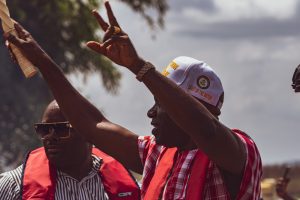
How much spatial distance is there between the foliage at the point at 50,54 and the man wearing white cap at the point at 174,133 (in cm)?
1734

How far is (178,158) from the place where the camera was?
506 centimetres

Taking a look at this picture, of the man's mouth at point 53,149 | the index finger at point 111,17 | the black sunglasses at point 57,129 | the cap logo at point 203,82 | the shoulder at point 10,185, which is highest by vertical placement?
the index finger at point 111,17

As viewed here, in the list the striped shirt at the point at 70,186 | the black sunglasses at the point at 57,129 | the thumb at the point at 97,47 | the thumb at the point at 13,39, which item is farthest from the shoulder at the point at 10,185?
the thumb at the point at 97,47

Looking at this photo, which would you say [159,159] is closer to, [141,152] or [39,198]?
[141,152]

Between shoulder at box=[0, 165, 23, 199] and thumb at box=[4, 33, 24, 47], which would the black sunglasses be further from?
thumb at box=[4, 33, 24, 47]

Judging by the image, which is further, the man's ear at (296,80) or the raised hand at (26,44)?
the raised hand at (26,44)

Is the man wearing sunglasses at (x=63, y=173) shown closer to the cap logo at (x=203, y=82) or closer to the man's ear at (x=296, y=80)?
the cap logo at (x=203, y=82)

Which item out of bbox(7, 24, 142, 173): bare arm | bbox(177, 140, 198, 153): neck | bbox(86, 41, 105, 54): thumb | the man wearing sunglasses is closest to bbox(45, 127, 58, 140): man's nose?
the man wearing sunglasses

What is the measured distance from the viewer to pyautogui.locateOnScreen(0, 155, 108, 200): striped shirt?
6.21m

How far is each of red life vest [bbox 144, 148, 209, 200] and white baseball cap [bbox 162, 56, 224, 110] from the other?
0.28m

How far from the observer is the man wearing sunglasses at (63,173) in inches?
247

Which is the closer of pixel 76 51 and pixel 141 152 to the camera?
pixel 141 152

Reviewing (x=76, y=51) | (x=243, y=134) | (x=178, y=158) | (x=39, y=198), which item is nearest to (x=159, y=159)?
(x=178, y=158)

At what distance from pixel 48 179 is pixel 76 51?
17.1 meters
